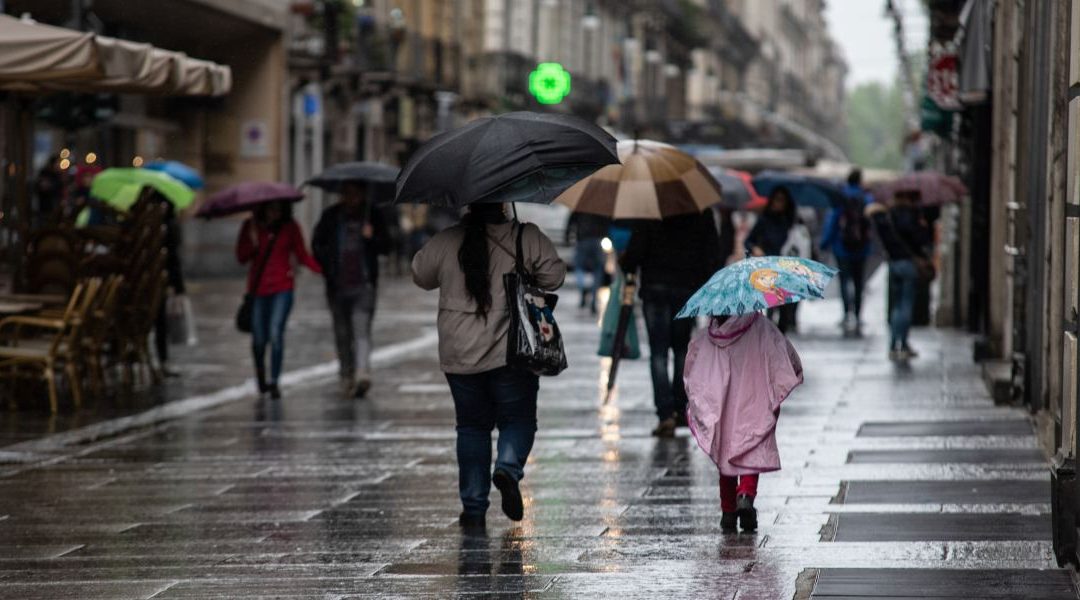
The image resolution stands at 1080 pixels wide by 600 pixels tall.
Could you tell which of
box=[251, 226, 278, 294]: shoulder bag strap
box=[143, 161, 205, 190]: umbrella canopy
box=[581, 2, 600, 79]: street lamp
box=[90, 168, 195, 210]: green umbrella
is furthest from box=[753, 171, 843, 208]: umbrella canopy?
box=[581, 2, 600, 79]: street lamp

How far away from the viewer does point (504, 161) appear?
8.72m

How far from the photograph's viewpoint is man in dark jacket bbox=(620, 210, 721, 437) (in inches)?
499

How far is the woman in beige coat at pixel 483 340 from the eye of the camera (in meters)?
8.81

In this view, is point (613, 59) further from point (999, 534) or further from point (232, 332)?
point (999, 534)

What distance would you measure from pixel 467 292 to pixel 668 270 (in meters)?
4.00

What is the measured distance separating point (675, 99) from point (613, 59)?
44.7 ft

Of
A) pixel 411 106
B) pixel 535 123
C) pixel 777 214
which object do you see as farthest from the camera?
pixel 411 106

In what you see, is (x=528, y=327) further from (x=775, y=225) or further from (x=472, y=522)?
(x=775, y=225)

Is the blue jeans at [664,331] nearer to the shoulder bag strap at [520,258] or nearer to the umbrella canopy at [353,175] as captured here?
the umbrella canopy at [353,175]

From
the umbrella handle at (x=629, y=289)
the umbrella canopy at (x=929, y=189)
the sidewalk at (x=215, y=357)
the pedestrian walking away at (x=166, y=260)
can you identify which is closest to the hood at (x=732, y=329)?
the umbrella handle at (x=629, y=289)

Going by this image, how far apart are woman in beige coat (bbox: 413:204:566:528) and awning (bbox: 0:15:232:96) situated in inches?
194

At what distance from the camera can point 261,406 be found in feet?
48.5

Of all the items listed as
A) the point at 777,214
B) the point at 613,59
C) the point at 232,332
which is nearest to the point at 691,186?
the point at 777,214

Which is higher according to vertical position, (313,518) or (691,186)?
(691,186)
